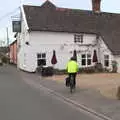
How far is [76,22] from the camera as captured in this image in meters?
48.6

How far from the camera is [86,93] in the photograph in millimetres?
20156

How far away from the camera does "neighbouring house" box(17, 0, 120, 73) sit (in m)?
44.4

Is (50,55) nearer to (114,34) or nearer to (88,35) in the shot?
(88,35)

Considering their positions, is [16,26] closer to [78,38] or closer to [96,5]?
[78,38]

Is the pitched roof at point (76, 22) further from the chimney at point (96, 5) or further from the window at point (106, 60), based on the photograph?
the window at point (106, 60)

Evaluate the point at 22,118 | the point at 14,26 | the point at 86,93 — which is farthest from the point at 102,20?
the point at 22,118

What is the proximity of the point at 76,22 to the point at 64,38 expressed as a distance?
376 centimetres

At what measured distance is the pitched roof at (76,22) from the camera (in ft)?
148

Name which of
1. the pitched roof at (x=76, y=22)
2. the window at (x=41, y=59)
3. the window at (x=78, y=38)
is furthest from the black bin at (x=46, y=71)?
the window at (x=78, y=38)

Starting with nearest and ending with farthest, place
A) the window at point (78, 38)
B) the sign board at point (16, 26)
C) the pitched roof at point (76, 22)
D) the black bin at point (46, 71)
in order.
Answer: the black bin at point (46, 71), the pitched roof at point (76, 22), the window at point (78, 38), the sign board at point (16, 26)

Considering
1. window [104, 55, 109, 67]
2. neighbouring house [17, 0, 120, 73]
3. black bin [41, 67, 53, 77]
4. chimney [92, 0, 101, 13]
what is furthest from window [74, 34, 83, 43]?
black bin [41, 67, 53, 77]

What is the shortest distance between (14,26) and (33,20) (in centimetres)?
577

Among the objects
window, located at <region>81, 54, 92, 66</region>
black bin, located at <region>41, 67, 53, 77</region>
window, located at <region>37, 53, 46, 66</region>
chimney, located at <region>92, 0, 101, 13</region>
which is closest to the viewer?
black bin, located at <region>41, 67, 53, 77</region>

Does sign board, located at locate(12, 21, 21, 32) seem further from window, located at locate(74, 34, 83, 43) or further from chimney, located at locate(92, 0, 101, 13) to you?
chimney, located at locate(92, 0, 101, 13)
